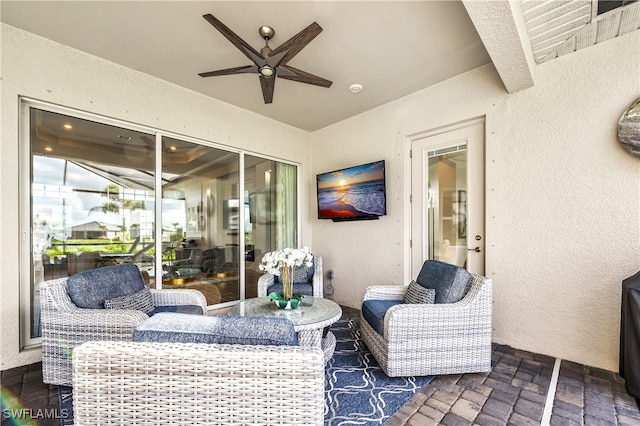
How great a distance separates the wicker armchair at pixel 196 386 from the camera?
0.95 meters

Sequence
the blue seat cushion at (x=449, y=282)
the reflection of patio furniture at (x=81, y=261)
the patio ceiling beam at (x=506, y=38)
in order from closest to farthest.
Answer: the patio ceiling beam at (x=506, y=38) → the blue seat cushion at (x=449, y=282) → the reflection of patio furniture at (x=81, y=261)

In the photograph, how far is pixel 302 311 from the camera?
2.36 meters

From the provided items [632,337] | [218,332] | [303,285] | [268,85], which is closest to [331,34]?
[268,85]

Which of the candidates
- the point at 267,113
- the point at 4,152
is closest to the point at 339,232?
the point at 267,113

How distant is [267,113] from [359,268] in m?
2.67

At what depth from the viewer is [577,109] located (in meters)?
2.47

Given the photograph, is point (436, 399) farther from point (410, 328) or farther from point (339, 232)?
point (339, 232)

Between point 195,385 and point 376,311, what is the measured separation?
185 centimetres

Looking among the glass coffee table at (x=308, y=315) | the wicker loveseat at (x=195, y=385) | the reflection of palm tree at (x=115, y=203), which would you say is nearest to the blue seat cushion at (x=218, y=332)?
the wicker loveseat at (x=195, y=385)

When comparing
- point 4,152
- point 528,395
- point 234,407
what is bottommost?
point 528,395

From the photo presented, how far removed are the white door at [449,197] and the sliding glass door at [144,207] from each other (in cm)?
215

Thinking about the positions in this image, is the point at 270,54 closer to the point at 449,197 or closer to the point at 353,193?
the point at 353,193

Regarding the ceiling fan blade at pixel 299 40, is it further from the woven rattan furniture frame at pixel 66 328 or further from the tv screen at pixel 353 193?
the woven rattan furniture frame at pixel 66 328

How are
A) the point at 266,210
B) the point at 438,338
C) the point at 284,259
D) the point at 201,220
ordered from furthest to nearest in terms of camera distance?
the point at 266,210 < the point at 201,220 < the point at 284,259 < the point at 438,338
